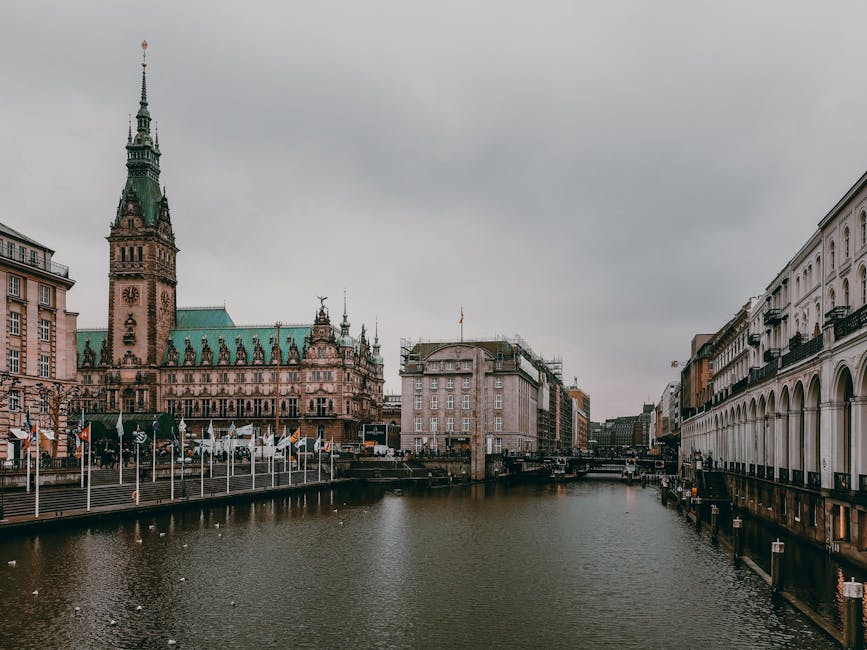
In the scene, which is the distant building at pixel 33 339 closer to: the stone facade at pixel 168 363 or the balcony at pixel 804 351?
the balcony at pixel 804 351

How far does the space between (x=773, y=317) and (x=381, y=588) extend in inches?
1994

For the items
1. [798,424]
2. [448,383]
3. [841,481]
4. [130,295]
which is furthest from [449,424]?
[841,481]

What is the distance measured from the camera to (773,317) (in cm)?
8100

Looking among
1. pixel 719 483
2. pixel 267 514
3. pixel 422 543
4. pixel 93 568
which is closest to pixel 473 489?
pixel 719 483

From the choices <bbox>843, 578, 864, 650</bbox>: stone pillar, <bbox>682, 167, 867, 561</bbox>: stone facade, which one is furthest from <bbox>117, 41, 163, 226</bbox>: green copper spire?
<bbox>843, 578, 864, 650</bbox>: stone pillar

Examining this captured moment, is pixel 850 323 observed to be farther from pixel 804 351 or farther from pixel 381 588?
pixel 381 588

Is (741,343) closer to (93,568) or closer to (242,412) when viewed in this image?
(93,568)

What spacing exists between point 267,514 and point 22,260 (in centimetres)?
3838

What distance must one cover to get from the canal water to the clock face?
120404 mm

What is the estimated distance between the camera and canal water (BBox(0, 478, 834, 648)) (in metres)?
37.2

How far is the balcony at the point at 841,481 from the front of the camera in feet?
163

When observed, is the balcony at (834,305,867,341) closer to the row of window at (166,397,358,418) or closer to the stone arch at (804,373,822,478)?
the stone arch at (804,373,822,478)

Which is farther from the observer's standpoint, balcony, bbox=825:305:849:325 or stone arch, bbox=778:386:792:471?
stone arch, bbox=778:386:792:471

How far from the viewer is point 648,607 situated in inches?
1705
